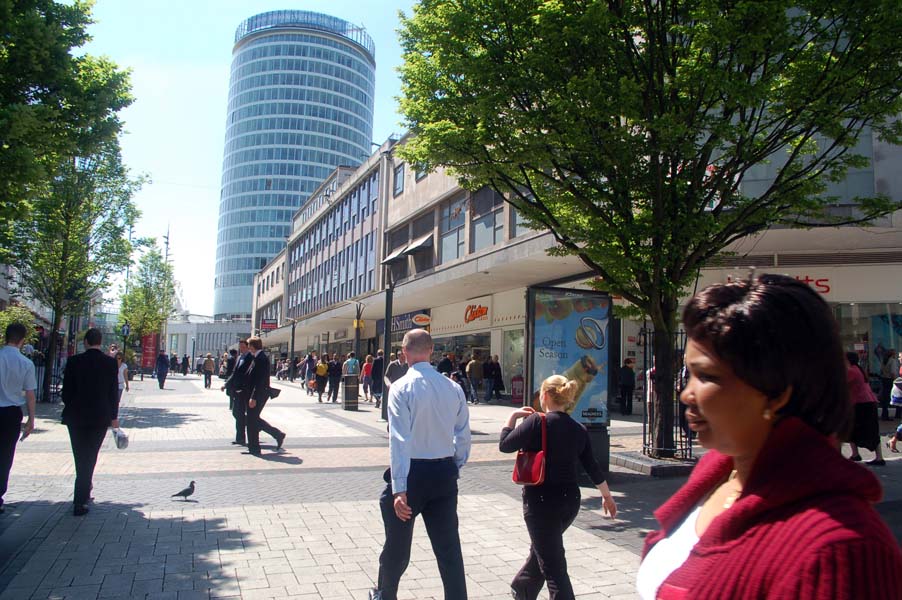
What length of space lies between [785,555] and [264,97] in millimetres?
134258

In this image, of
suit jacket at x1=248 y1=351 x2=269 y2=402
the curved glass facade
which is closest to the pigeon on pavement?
suit jacket at x1=248 y1=351 x2=269 y2=402

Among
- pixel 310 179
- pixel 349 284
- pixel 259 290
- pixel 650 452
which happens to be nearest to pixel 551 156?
pixel 650 452

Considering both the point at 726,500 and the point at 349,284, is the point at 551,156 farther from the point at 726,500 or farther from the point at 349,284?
the point at 349,284

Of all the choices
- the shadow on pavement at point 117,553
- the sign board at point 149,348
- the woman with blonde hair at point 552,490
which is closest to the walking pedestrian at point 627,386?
the shadow on pavement at point 117,553

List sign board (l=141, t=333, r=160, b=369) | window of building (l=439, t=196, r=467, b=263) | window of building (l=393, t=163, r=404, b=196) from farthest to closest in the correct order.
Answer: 1. sign board (l=141, t=333, r=160, b=369)
2. window of building (l=393, t=163, r=404, b=196)
3. window of building (l=439, t=196, r=467, b=263)

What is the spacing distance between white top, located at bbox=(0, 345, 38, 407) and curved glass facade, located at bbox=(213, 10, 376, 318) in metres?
122

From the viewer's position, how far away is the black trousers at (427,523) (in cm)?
391

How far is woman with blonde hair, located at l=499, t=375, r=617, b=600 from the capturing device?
156 inches

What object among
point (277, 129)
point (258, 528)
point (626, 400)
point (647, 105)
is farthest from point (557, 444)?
point (277, 129)

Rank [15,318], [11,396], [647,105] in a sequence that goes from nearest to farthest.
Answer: [11,396], [647,105], [15,318]

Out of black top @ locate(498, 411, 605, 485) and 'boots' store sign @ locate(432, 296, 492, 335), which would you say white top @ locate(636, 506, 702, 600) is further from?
'boots' store sign @ locate(432, 296, 492, 335)

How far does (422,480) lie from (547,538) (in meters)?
0.84

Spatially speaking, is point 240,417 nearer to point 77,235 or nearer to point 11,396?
point 11,396

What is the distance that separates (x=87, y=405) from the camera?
6.87m
